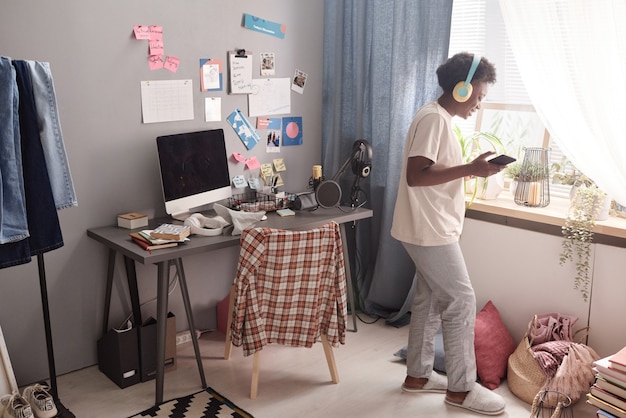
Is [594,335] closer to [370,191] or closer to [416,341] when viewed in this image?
[416,341]

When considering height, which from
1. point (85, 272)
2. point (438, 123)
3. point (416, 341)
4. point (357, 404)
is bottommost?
point (357, 404)

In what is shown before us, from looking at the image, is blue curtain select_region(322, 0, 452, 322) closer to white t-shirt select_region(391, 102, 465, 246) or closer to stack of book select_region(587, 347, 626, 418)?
white t-shirt select_region(391, 102, 465, 246)

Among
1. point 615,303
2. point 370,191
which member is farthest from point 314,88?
point 615,303

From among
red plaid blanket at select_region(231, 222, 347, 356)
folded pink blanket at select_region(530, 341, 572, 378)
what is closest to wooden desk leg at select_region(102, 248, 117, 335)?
red plaid blanket at select_region(231, 222, 347, 356)

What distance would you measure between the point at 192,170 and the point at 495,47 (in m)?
1.59

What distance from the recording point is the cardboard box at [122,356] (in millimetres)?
2840

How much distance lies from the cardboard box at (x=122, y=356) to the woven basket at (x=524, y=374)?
64.2 inches

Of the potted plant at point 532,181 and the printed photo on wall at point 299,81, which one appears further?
the printed photo on wall at point 299,81

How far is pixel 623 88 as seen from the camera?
2.64 m

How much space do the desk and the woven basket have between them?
93 cm

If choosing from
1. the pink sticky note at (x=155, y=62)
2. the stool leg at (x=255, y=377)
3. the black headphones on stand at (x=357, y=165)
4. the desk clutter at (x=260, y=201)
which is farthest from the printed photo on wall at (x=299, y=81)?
the stool leg at (x=255, y=377)

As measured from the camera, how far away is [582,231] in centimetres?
284

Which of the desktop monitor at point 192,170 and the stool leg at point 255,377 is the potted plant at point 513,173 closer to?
the desktop monitor at point 192,170

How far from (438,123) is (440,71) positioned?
21 cm
